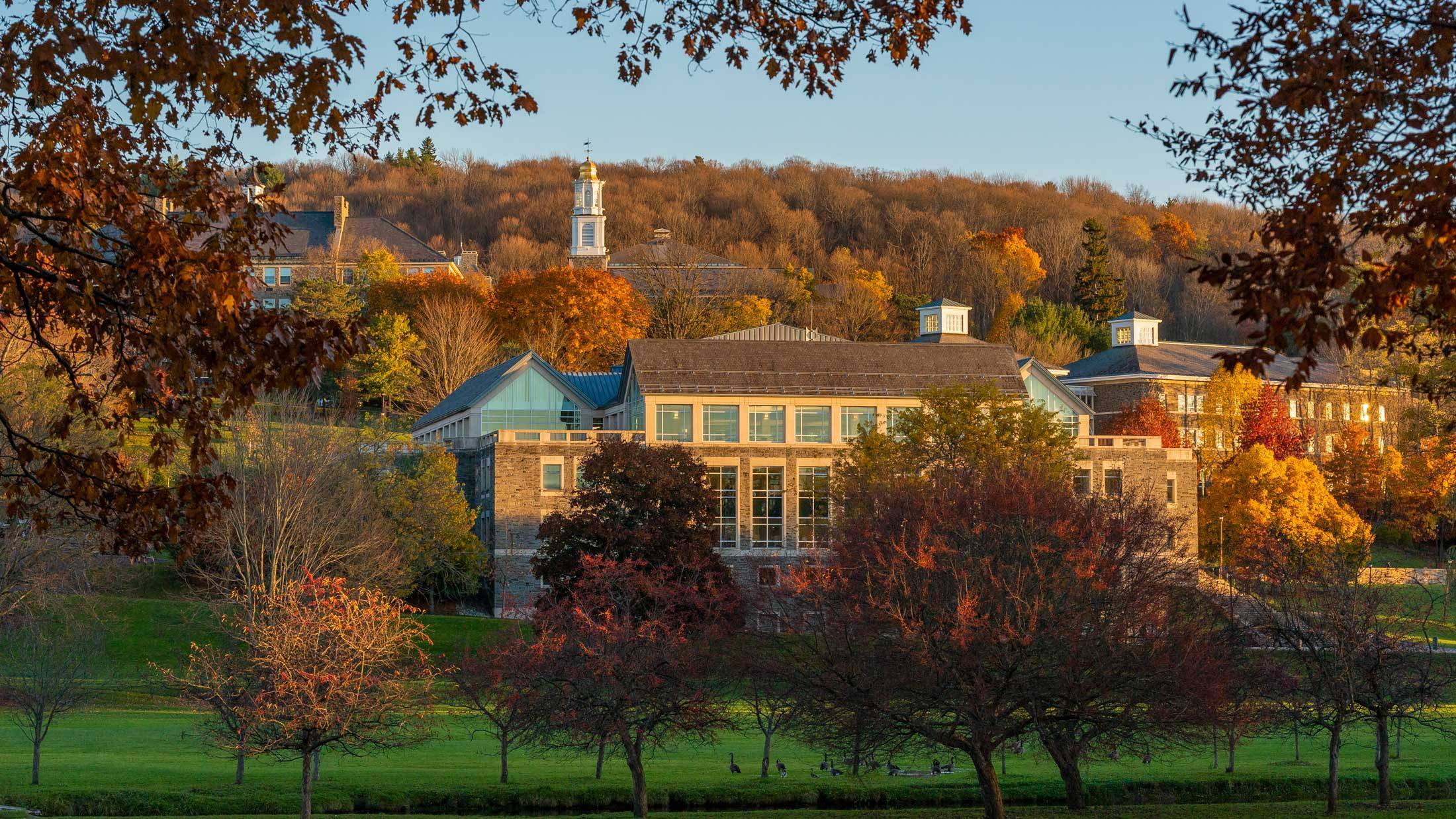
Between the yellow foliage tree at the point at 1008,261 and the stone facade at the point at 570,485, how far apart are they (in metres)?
57.4

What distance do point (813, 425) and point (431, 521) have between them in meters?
17.3

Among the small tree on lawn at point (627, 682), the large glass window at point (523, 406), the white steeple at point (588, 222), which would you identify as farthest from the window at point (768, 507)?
the white steeple at point (588, 222)

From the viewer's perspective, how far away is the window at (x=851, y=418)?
212 feet

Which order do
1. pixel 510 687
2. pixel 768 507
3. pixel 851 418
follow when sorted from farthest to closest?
pixel 851 418, pixel 768 507, pixel 510 687

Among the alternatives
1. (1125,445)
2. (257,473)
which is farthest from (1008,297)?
(257,473)

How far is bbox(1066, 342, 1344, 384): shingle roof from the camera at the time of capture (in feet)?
278

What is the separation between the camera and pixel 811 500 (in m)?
64.0

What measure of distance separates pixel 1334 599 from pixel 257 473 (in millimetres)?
31510

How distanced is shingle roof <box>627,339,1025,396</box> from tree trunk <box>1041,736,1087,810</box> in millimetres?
37872

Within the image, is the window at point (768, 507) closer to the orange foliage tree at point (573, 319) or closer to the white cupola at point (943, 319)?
the white cupola at point (943, 319)

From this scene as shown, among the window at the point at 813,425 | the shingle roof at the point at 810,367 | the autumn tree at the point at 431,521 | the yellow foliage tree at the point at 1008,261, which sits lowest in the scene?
the autumn tree at the point at 431,521

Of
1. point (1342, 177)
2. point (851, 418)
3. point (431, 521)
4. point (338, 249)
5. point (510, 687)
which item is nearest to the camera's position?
point (1342, 177)

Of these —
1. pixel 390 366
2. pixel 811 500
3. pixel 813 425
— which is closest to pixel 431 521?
pixel 811 500

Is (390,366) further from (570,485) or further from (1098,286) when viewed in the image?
(1098,286)
